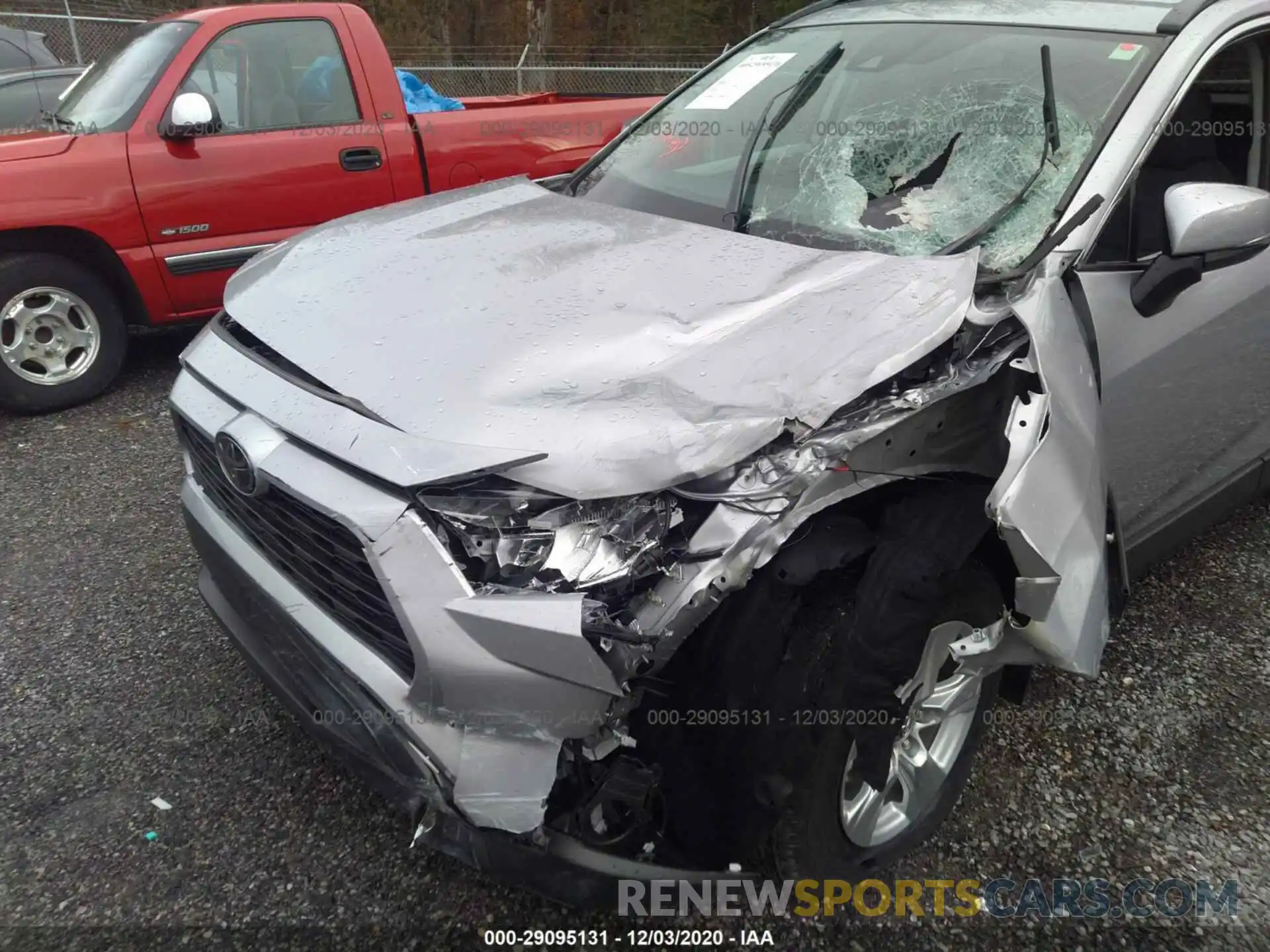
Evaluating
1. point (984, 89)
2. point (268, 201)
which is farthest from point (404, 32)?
point (984, 89)

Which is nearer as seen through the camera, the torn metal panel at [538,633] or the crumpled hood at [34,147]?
the torn metal panel at [538,633]

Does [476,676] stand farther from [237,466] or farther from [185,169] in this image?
[185,169]

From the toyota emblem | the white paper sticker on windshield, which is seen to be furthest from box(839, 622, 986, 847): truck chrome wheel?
the white paper sticker on windshield

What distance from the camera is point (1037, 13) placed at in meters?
2.69

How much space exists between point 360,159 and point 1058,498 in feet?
13.9

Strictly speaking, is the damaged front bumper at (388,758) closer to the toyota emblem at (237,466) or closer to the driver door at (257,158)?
the toyota emblem at (237,466)

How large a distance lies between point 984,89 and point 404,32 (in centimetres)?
1778

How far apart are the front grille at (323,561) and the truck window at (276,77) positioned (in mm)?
3298

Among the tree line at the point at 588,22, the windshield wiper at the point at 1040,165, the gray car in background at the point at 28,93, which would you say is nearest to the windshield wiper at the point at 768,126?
the windshield wiper at the point at 1040,165

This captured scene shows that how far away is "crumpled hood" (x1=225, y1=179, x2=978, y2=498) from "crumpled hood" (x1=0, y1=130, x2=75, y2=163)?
104 inches

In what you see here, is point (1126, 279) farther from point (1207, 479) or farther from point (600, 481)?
point (600, 481)

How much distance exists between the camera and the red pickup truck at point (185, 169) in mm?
4344

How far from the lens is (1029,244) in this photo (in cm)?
215

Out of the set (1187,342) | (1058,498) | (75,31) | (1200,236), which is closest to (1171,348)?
(1187,342)
